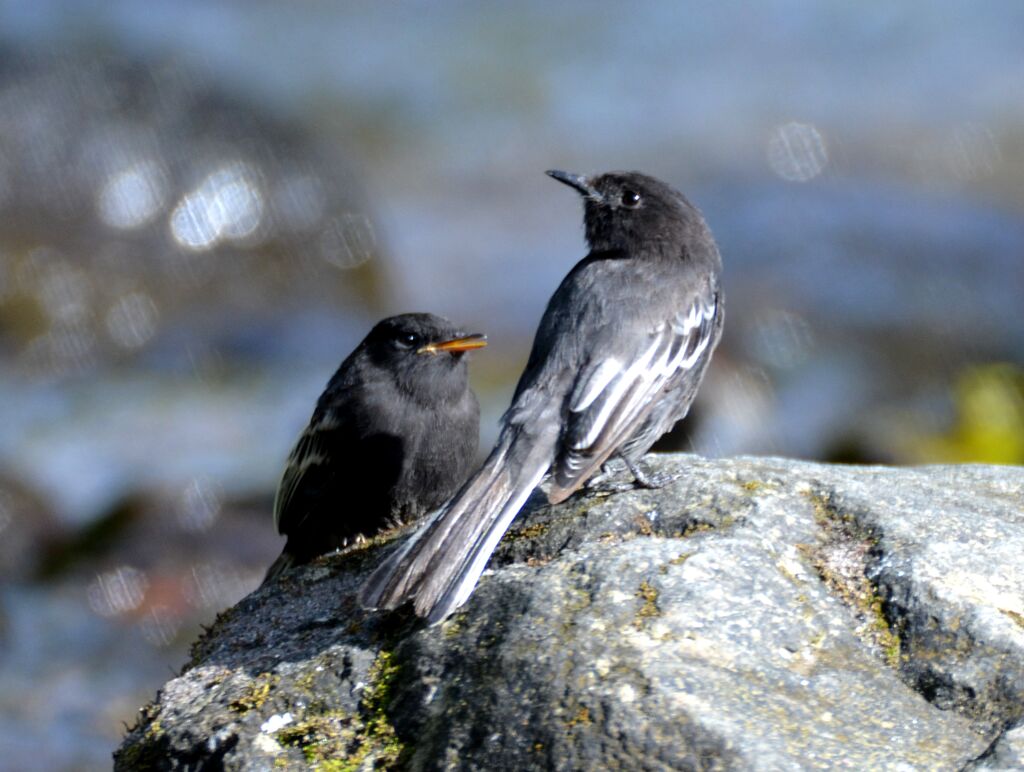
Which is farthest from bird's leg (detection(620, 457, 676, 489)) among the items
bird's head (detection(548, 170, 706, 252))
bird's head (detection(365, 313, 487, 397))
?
bird's head (detection(365, 313, 487, 397))

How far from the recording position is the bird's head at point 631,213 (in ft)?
24.8

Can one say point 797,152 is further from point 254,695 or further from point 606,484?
point 254,695

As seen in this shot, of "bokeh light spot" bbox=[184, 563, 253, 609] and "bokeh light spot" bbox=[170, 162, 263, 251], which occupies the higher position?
"bokeh light spot" bbox=[170, 162, 263, 251]

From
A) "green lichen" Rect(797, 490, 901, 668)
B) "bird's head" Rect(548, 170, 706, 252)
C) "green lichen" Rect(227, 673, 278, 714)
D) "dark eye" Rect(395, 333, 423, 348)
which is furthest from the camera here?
"dark eye" Rect(395, 333, 423, 348)

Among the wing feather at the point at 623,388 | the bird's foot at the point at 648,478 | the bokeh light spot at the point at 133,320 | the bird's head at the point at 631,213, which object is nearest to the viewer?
the wing feather at the point at 623,388

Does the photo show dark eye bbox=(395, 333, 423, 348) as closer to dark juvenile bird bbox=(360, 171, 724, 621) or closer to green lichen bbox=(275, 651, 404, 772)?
dark juvenile bird bbox=(360, 171, 724, 621)

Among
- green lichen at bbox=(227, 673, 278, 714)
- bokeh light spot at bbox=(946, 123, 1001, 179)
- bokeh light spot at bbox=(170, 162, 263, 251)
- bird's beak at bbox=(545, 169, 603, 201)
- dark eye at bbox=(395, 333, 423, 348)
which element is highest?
bokeh light spot at bbox=(170, 162, 263, 251)

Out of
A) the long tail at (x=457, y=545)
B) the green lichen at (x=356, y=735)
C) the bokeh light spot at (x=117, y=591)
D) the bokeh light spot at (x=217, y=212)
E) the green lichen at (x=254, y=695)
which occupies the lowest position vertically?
the bokeh light spot at (x=117, y=591)

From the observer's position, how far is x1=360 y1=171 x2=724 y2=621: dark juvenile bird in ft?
17.1

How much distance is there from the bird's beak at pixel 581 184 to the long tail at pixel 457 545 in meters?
2.29

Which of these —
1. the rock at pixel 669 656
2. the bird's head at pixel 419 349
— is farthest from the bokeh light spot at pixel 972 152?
the rock at pixel 669 656

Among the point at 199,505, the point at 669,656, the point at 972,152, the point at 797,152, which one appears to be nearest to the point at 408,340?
the point at 669,656

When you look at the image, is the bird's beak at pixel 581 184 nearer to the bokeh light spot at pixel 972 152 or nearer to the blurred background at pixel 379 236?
the blurred background at pixel 379 236

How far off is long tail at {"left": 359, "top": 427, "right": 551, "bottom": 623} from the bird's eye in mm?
2293
